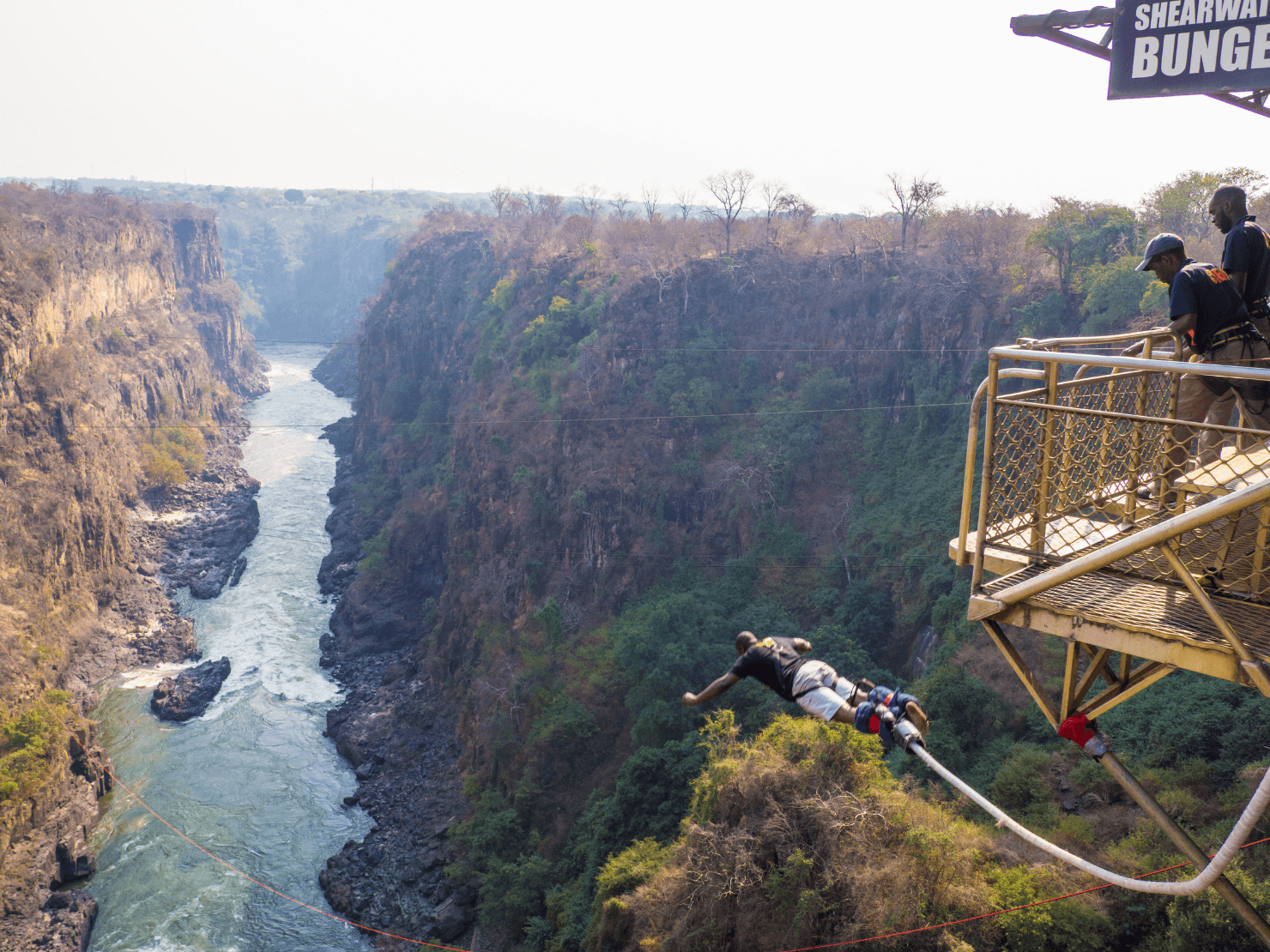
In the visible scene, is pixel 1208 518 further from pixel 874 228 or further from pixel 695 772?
pixel 874 228

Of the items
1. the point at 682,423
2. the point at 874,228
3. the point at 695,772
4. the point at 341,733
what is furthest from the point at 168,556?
the point at 874,228

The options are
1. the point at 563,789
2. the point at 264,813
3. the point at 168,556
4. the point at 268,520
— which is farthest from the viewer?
the point at 268,520

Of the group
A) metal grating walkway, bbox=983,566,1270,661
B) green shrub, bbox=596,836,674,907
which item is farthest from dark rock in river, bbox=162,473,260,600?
→ metal grating walkway, bbox=983,566,1270,661

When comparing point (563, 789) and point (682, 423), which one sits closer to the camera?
point (563, 789)

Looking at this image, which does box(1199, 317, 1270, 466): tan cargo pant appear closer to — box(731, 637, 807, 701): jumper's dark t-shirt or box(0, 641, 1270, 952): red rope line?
box(731, 637, 807, 701): jumper's dark t-shirt

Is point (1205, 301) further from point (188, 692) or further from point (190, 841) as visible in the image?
point (188, 692)

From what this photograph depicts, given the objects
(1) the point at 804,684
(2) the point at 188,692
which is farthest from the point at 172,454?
(1) the point at 804,684
